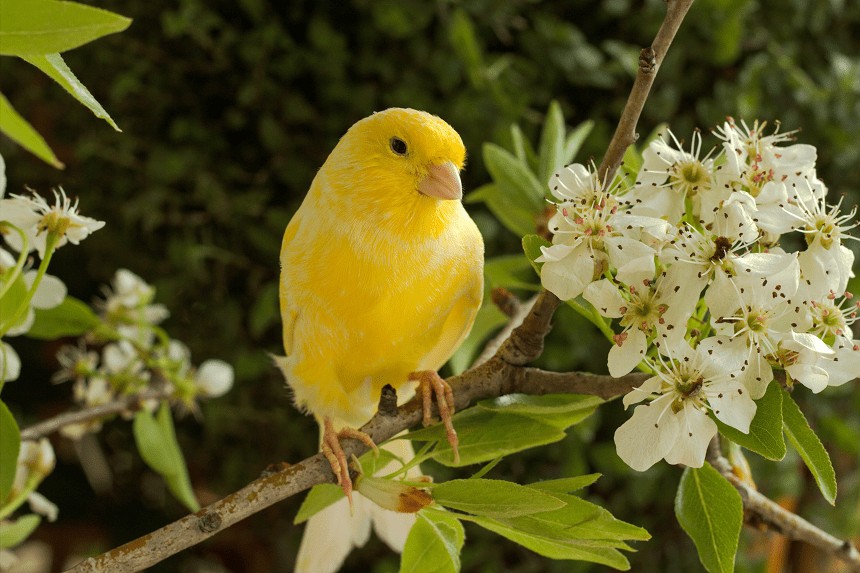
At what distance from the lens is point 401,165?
57 centimetres

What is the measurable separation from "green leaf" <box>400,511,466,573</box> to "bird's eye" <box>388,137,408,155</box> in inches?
9.4

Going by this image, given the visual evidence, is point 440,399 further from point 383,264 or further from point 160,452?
point 160,452

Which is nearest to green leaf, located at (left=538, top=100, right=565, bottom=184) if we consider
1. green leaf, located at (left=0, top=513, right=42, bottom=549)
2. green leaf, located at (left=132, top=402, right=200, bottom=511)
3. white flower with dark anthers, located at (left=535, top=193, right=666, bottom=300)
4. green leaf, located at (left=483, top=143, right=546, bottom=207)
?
green leaf, located at (left=483, top=143, right=546, bottom=207)

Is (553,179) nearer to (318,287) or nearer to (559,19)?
(318,287)

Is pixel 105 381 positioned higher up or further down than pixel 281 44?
further down

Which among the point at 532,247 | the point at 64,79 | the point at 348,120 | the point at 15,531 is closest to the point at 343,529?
the point at 15,531

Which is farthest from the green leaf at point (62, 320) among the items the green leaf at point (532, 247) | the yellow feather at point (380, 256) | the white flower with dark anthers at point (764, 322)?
the white flower with dark anthers at point (764, 322)

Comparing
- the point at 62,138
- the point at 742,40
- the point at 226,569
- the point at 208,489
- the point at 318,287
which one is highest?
the point at 318,287

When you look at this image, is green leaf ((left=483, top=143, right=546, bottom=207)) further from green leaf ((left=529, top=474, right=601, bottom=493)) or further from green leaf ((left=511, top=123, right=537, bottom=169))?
green leaf ((left=529, top=474, right=601, bottom=493))

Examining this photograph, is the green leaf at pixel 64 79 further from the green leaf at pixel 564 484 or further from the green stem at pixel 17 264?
the green leaf at pixel 564 484

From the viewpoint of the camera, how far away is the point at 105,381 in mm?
900

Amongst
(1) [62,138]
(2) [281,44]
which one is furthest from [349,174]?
(1) [62,138]

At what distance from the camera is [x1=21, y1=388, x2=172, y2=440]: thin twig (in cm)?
75

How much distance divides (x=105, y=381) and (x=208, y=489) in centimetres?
60
